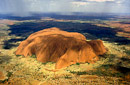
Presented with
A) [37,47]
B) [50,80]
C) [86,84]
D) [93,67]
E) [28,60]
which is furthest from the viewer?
[37,47]

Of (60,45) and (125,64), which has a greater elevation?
(60,45)

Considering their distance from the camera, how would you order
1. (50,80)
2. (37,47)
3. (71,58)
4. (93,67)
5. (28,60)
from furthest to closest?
(37,47), (28,60), (71,58), (93,67), (50,80)

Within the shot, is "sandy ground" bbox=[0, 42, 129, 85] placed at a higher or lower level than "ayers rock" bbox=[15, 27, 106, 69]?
lower

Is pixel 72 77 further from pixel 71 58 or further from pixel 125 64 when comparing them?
pixel 125 64

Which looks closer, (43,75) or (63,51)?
(43,75)

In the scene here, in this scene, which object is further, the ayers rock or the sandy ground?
the ayers rock

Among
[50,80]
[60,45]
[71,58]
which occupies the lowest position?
[50,80]

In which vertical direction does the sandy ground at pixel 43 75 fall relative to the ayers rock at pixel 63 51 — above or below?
below

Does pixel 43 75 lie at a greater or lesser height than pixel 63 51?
lesser

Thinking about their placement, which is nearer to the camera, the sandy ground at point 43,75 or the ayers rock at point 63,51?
the sandy ground at point 43,75

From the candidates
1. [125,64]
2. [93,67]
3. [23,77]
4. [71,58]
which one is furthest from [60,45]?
[125,64]

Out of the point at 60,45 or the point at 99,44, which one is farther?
the point at 99,44
